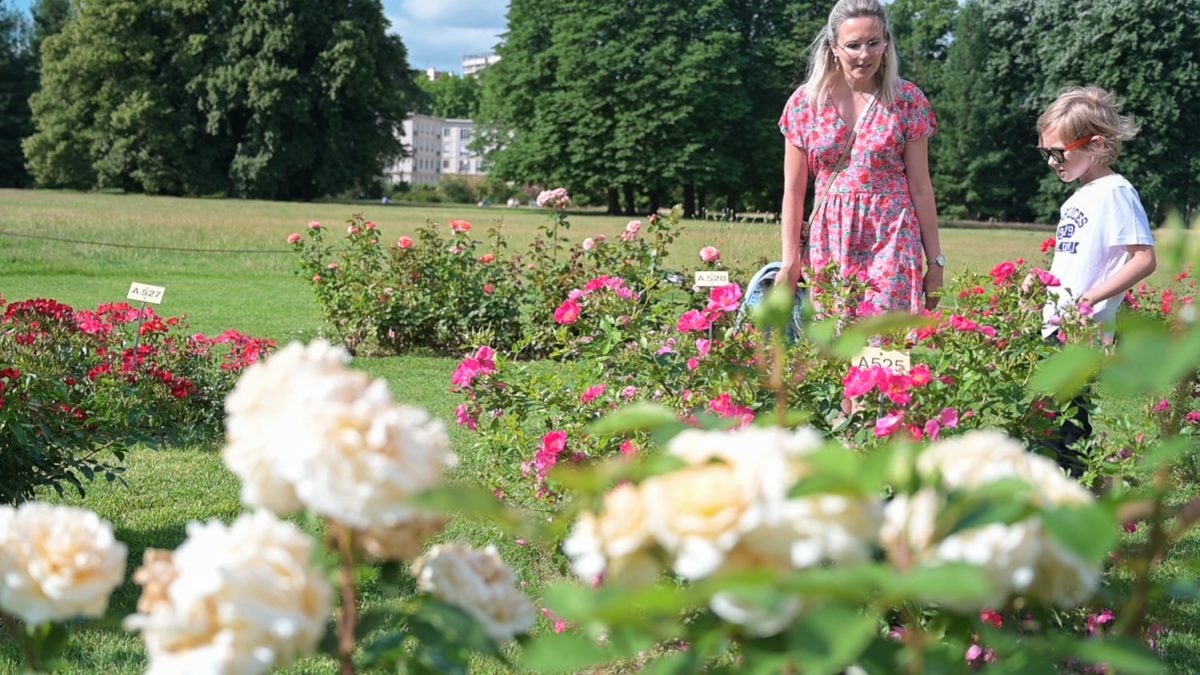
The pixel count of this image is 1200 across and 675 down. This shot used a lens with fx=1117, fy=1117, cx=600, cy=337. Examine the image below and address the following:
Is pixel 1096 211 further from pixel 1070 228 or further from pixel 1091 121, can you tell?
pixel 1091 121

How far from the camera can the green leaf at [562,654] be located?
0.67 meters

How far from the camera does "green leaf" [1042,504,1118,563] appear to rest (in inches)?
24.8

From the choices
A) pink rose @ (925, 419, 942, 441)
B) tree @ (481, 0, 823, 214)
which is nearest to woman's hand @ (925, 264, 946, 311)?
pink rose @ (925, 419, 942, 441)

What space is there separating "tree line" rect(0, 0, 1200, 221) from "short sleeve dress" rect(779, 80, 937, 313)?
35440mm

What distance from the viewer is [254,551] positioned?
72 centimetres

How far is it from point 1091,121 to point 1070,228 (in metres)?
0.34

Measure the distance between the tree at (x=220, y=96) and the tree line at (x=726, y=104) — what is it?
6.01 m

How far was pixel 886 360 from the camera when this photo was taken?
2676mm

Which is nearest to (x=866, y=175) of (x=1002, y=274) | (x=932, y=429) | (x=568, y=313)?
(x=1002, y=274)

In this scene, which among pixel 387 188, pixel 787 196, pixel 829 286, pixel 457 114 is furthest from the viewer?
pixel 457 114

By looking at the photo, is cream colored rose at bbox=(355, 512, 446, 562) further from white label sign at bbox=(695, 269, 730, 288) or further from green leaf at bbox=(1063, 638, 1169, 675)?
white label sign at bbox=(695, 269, 730, 288)

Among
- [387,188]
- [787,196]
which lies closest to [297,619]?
[787,196]

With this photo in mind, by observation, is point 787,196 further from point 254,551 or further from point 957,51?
point 957,51

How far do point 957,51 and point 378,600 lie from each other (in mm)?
43278
